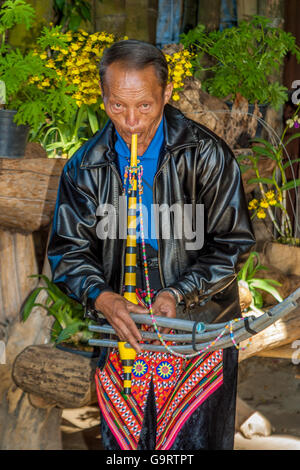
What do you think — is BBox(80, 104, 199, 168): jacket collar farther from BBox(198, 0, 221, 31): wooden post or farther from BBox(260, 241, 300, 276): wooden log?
BBox(198, 0, 221, 31): wooden post

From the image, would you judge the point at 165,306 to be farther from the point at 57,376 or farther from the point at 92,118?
the point at 92,118

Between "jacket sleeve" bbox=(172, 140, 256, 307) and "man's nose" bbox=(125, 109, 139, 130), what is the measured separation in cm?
24

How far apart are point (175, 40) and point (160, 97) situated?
14.5ft

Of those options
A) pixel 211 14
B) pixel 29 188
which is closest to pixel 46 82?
pixel 29 188

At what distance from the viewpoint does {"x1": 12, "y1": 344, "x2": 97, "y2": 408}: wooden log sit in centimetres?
330

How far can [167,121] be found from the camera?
6.39 feet

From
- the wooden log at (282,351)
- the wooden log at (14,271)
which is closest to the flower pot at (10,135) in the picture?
the wooden log at (14,271)

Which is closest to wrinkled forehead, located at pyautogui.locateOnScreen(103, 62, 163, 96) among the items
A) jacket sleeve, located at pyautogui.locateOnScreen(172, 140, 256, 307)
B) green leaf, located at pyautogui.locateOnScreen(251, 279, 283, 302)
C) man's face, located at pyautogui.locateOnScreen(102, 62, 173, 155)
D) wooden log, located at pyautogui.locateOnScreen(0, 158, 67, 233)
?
man's face, located at pyautogui.locateOnScreen(102, 62, 173, 155)

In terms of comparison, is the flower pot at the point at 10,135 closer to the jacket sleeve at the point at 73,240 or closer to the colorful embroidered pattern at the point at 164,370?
the jacket sleeve at the point at 73,240

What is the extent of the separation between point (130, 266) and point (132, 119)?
1.29ft

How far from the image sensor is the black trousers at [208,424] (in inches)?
74.2

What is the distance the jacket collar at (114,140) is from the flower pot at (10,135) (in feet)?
5.69
